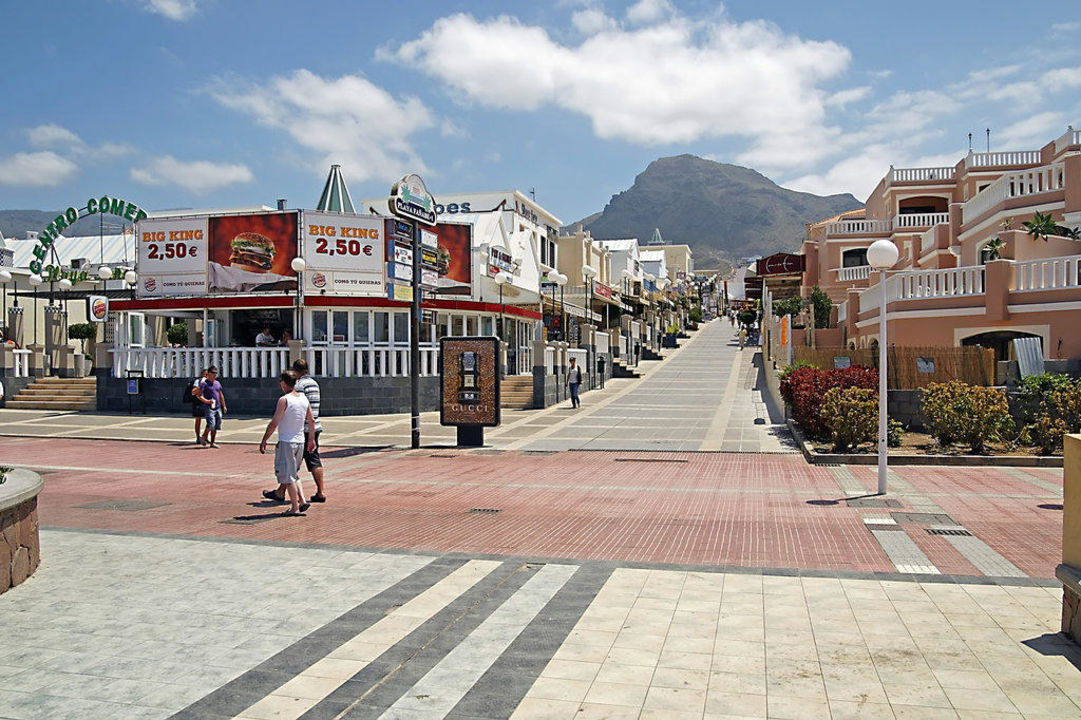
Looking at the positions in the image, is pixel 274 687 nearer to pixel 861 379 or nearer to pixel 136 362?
pixel 861 379

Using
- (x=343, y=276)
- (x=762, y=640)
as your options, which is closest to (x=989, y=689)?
(x=762, y=640)

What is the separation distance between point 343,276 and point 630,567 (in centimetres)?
2164

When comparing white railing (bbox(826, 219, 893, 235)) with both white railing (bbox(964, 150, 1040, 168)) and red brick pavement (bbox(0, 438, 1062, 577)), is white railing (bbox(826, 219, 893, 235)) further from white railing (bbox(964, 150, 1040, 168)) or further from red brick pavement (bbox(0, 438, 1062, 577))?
red brick pavement (bbox(0, 438, 1062, 577))

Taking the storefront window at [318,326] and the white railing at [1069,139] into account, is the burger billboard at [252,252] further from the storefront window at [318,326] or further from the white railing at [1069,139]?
the white railing at [1069,139]

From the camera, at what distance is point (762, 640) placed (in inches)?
212

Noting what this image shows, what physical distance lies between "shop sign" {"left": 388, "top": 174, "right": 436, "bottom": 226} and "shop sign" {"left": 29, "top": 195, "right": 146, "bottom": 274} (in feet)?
79.8

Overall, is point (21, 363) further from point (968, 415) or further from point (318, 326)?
point (968, 415)

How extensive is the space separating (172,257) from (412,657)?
2609cm

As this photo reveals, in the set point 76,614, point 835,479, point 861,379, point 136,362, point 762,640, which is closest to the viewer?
point 762,640

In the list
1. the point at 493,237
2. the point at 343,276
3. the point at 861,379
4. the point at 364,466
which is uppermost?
the point at 493,237

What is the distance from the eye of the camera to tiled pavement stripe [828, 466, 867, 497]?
11820 mm

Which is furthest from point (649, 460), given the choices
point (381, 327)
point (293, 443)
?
point (381, 327)

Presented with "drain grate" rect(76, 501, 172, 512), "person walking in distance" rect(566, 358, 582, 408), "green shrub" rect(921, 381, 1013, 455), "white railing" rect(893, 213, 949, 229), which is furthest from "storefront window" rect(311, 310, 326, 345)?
→ "white railing" rect(893, 213, 949, 229)

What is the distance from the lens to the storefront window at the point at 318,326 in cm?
2681
